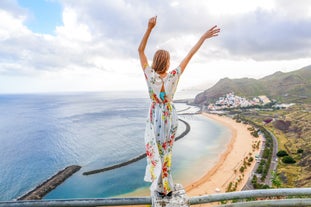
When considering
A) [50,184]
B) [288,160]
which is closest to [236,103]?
[288,160]

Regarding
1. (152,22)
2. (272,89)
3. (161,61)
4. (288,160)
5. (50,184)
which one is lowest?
(50,184)

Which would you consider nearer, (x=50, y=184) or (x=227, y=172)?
(x=50, y=184)

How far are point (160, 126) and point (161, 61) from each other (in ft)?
2.41

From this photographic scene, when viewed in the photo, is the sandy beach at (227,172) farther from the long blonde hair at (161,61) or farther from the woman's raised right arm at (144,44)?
the woman's raised right arm at (144,44)

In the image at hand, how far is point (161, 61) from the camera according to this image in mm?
2557

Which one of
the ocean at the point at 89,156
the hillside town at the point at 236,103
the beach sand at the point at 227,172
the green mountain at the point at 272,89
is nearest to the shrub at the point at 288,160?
the beach sand at the point at 227,172

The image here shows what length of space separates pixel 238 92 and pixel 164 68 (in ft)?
434

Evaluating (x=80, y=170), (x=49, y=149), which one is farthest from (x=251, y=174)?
(x=49, y=149)

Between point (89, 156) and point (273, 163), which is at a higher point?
point (273, 163)

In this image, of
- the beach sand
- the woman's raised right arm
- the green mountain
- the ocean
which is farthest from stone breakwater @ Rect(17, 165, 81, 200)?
the green mountain

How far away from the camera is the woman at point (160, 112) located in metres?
2.51

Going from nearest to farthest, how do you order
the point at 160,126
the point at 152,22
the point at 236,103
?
the point at 152,22, the point at 160,126, the point at 236,103

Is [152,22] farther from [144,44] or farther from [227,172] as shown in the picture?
[227,172]

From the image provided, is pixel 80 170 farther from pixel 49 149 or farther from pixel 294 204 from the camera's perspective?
pixel 294 204
